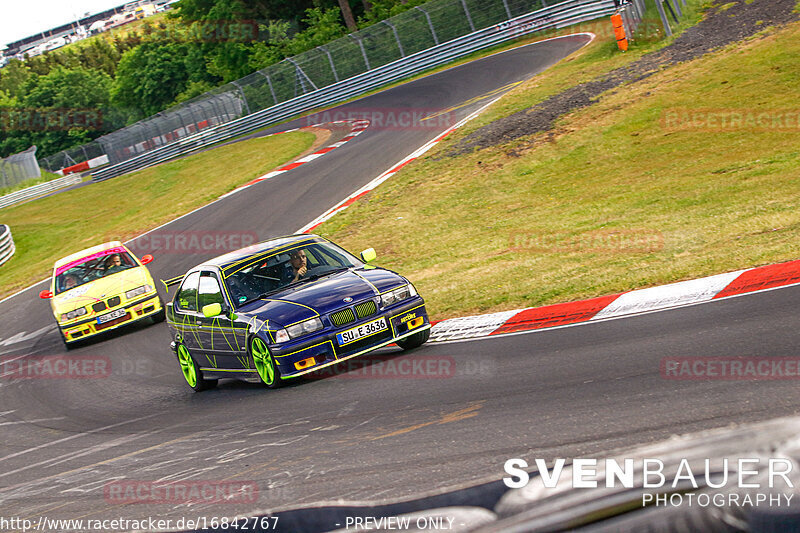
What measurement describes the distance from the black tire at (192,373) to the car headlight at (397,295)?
2754 mm

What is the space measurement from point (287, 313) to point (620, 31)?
2017 centimetres

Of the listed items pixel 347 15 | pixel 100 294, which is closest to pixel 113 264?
pixel 100 294

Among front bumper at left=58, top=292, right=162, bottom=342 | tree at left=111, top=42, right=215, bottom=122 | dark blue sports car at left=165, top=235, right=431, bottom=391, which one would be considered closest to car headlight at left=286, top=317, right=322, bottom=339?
dark blue sports car at left=165, top=235, right=431, bottom=391

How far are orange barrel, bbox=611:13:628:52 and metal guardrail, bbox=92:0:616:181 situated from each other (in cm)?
969

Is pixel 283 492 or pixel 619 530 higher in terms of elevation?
pixel 619 530

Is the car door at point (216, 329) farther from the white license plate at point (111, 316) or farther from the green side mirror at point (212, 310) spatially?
the white license plate at point (111, 316)

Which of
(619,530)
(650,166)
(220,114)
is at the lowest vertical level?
(650,166)

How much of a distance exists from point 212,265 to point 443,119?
56.5 feet

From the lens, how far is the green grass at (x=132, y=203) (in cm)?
2727

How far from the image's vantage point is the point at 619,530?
106 inches

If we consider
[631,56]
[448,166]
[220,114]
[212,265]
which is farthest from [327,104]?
[212,265]

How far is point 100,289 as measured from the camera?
51.5 ft

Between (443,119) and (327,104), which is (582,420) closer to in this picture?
(443,119)

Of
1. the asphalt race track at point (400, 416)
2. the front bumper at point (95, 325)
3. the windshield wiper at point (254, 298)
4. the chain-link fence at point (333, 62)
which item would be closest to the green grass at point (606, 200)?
the asphalt race track at point (400, 416)
